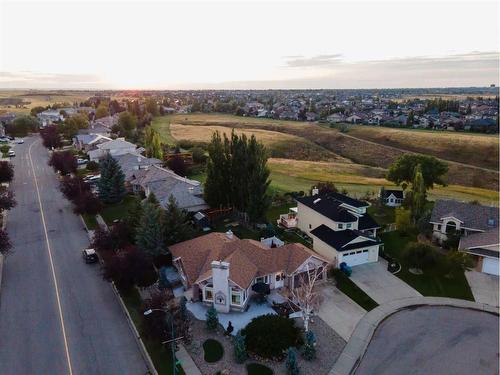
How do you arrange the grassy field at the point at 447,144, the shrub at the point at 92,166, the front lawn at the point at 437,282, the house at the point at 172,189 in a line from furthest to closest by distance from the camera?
the grassy field at the point at 447,144 → the shrub at the point at 92,166 → the house at the point at 172,189 → the front lawn at the point at 437,282

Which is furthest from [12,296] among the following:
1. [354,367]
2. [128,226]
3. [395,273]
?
[395,273]

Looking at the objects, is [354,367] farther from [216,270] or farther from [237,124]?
[237,124]

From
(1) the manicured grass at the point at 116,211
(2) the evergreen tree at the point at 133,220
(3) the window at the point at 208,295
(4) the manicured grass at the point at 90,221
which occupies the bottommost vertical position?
(1) the manicured grass at the point at 116,211

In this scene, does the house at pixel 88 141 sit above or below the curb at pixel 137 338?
above

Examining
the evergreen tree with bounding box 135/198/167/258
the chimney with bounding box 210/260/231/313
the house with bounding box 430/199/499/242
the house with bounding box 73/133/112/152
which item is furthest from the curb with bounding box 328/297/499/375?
the house with bounding box 73/133/112/152

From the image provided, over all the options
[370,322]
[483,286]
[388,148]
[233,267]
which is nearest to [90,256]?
[233,267]

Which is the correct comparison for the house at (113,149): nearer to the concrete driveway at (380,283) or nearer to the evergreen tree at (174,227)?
the evergreen tree at (174,227)

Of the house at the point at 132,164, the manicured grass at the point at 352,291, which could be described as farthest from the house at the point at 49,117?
the manicured grass at the point at 352,291

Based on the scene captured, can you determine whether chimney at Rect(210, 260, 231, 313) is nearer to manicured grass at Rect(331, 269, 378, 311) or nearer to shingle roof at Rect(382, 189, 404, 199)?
manicured grass at Rect(331, 269, 378, 311)
